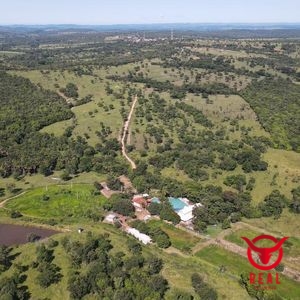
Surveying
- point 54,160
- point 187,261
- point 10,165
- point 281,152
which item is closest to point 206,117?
point 281,152

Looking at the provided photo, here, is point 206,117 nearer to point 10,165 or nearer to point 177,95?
point 177,95

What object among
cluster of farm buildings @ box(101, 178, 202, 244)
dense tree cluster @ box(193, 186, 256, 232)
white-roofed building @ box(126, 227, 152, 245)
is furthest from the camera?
dense tree cluster @ box(193, 186, 256, 232)

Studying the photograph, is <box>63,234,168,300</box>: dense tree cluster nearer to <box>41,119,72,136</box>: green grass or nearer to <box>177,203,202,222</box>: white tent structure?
<box>177,203,202,222</box>: white tent structure

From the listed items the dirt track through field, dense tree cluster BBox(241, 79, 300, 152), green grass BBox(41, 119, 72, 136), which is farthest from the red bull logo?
green grass BBox(41, 119, 72, 136)

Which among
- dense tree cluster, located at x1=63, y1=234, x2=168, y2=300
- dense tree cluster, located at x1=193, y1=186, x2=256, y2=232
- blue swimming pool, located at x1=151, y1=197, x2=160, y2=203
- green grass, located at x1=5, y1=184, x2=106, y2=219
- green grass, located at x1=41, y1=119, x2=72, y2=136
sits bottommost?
green grass, located at x1=5, y1=184, x2=106, y2=219

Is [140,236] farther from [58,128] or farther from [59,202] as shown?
[58,128]

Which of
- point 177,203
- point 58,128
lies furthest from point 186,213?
point 58,128

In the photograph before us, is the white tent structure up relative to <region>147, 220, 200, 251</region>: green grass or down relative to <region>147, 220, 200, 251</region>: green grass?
up

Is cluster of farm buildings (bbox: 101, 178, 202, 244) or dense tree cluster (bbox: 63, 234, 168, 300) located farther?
cluster of farm buildings (bbox: 101, 178, 202, 244)
